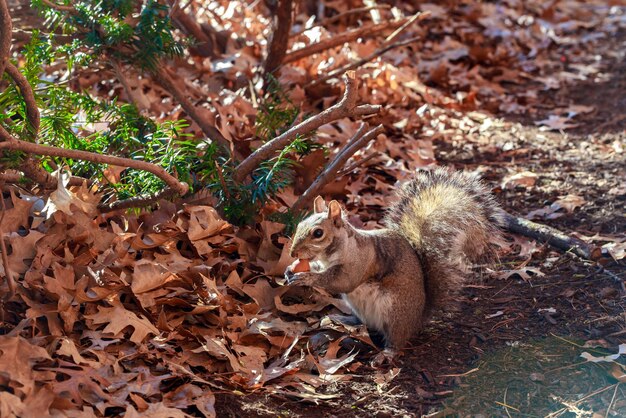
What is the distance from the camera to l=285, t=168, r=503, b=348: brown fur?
3518mm

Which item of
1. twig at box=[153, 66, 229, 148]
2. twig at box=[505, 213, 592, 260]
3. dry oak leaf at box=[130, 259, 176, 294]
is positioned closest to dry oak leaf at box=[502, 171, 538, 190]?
twig at box=[505, 213, 592, 260]

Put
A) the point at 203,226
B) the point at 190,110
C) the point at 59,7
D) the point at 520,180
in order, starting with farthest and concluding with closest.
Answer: the point at 520,180 < the point at 190,110 < the point at 59,7 < the point at 203,226

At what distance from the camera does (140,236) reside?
142 inches

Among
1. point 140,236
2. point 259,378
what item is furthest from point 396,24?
point 259,378

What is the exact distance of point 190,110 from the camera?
14.9ft

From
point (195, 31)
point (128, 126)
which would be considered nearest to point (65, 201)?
point (128, 126)

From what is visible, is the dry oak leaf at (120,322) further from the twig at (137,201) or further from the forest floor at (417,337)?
the twig at (137,201)

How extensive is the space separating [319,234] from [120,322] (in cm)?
90

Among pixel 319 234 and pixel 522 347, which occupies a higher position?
pixel 319 234

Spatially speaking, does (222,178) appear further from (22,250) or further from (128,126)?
(22,250)

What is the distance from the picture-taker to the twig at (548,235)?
167 inches

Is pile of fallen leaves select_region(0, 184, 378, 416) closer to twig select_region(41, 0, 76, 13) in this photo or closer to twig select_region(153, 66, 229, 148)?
twig select_region(153, 66, 229, 148)

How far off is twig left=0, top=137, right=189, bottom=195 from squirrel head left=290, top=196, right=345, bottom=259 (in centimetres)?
55

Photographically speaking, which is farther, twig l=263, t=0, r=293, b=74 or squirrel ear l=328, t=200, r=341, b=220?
twig l=263, t=0, r=293, b=74
